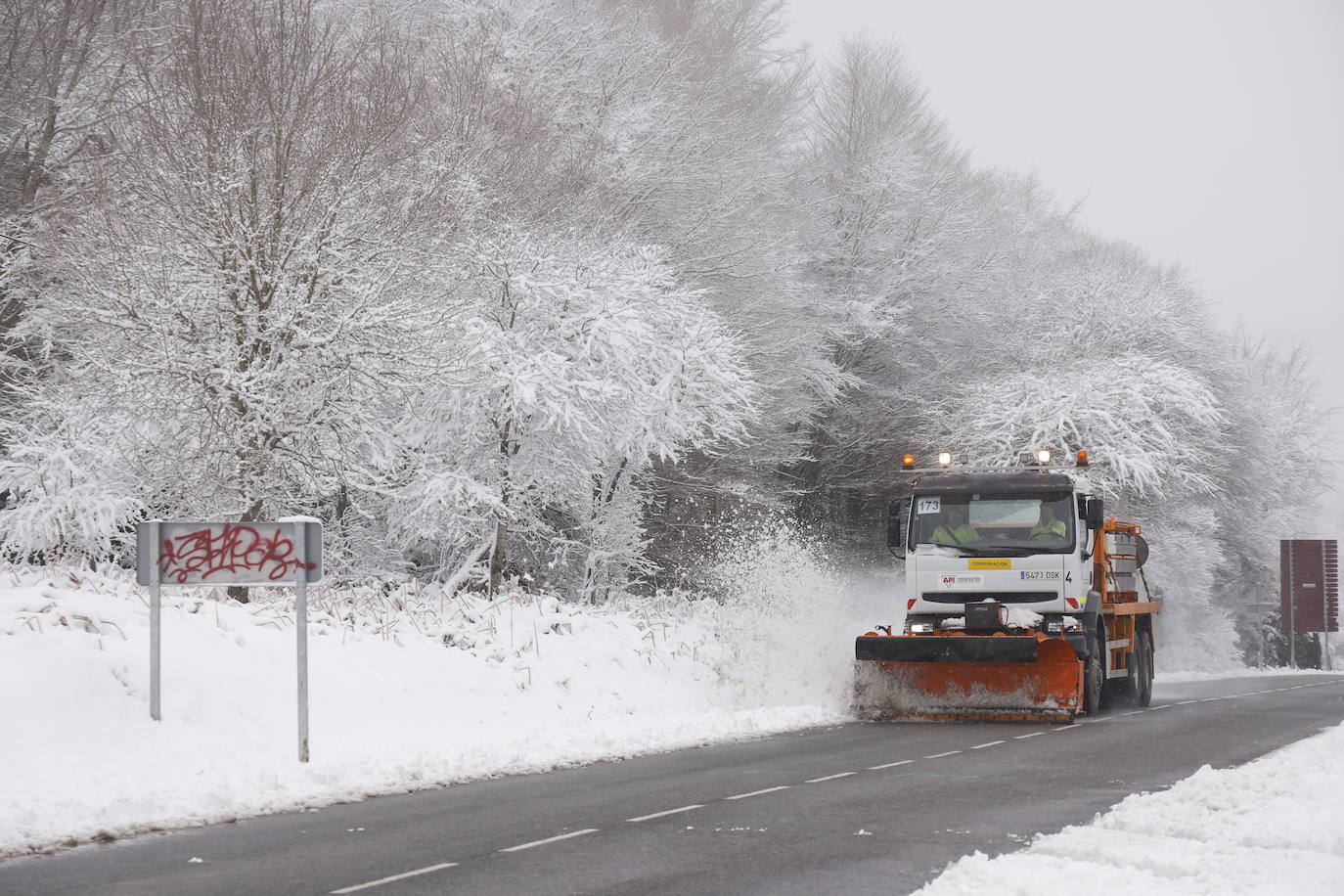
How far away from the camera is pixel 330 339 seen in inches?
703

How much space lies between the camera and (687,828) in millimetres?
9453

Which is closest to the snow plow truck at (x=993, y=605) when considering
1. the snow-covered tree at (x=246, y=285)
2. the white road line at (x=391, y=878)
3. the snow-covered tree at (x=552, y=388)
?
the snow-covered tree at (x=552, y=388)

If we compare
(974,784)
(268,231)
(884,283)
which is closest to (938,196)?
(884,283)

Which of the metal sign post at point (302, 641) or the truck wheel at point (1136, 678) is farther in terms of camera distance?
the truck wheel at point (1136, 678)

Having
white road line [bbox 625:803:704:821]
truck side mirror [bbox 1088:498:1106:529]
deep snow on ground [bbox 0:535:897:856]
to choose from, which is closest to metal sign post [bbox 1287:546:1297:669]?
deep snow on ground [bbox 0:535:897:856]

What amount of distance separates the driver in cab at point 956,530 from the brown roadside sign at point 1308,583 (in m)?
36.2

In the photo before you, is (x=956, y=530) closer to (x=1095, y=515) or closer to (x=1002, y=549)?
(x=1002, y=549)

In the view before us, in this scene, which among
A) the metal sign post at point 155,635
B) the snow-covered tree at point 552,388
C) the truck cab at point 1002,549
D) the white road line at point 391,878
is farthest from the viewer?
the snow-covered tree at point 552,388

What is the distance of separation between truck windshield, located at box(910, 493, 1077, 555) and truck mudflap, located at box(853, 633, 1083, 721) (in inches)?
55.4

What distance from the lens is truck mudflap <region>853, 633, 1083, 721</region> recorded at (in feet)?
55.9

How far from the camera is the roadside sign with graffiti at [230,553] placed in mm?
12203

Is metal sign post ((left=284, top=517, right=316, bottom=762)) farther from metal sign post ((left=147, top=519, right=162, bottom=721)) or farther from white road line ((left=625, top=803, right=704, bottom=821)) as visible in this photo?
white road line ((left=625, top=803, right=704, bottom=821))

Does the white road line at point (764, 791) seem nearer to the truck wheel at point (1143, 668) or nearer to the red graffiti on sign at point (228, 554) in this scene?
the red graffiti on sign at point (228, 554)

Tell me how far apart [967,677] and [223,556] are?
31.3 feet
